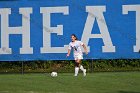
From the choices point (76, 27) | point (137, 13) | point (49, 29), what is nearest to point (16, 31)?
point (49, 29)

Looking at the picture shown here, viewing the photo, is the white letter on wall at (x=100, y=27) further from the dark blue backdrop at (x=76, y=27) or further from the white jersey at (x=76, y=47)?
the white jersey at (x=76, y=47)

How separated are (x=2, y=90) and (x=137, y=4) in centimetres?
1216

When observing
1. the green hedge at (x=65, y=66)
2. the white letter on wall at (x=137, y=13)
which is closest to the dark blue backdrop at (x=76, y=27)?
the white letter on wall at (x=137, y=13)

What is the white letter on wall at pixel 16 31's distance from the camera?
83.1 ft

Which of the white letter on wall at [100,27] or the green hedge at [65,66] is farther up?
the white letter on wall at [100,27]

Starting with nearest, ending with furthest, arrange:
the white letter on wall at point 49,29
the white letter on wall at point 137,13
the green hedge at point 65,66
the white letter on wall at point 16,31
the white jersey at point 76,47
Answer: the white jersey at point 76,47, the white letter on wall at point 137,13, the white letter on wall at point 49,29, the white letter on wall at point 16,31, the green hedge at point 65,66

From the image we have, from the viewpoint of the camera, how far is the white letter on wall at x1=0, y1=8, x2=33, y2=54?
25.3 metres

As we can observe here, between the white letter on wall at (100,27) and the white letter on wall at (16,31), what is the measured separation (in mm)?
3166

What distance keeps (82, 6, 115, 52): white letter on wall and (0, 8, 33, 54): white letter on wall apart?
10.4 feet

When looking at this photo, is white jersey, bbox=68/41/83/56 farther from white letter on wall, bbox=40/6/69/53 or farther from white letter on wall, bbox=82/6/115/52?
white letter on wall, bbox=40/6/69/53

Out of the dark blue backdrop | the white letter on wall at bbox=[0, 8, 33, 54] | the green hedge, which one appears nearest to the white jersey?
the dark blue backdrop

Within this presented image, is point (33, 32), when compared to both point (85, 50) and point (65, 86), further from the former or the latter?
point (65, 86)

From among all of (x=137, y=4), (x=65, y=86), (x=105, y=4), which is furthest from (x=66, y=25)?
(x=65, y=86)

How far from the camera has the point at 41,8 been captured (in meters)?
25.6
